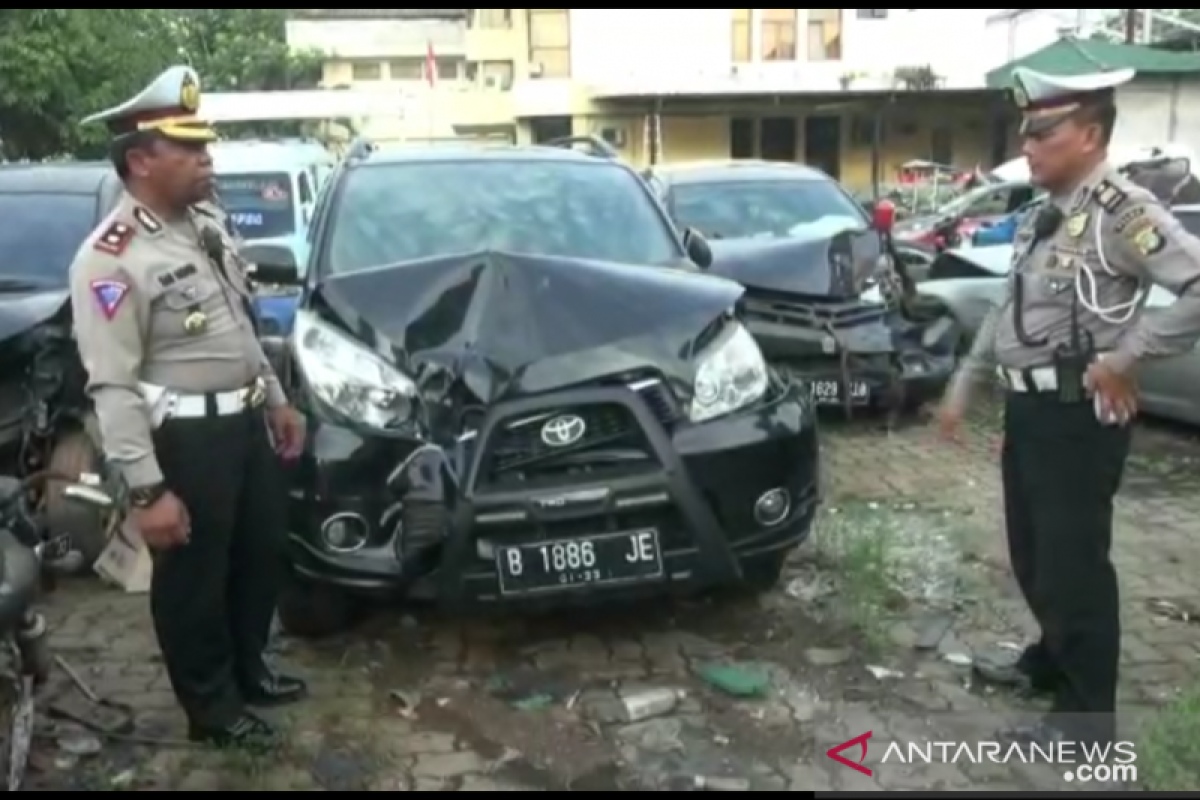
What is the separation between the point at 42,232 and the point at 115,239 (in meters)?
3.02

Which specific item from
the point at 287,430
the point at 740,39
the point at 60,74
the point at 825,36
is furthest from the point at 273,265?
the point at 825,36

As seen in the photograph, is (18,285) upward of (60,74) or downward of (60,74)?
downward

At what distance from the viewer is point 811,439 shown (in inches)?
174

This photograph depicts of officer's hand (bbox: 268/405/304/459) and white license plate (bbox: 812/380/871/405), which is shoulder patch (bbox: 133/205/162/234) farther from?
white license plate (bbox: 812/380/871/405)

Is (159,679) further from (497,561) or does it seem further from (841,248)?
(841,248)

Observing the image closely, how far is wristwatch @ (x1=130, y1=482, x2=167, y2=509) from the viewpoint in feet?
10.8

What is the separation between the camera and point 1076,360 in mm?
3445

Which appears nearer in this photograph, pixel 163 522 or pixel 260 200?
pixel 163 522

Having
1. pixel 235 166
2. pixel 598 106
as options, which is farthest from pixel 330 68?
pixel 235 166

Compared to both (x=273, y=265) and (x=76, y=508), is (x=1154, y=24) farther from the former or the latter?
(x=76, y=508)

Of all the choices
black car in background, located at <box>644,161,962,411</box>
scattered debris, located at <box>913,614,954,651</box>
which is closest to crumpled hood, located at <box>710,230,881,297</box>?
black car in background, located at <box>644,161,962,411</box>

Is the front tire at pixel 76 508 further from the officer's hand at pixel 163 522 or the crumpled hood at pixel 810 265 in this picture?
the crumpled hood at pixel 810 265

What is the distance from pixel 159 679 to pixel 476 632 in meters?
1.05

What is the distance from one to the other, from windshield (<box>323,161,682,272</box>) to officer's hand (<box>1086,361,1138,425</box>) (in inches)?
88.8
